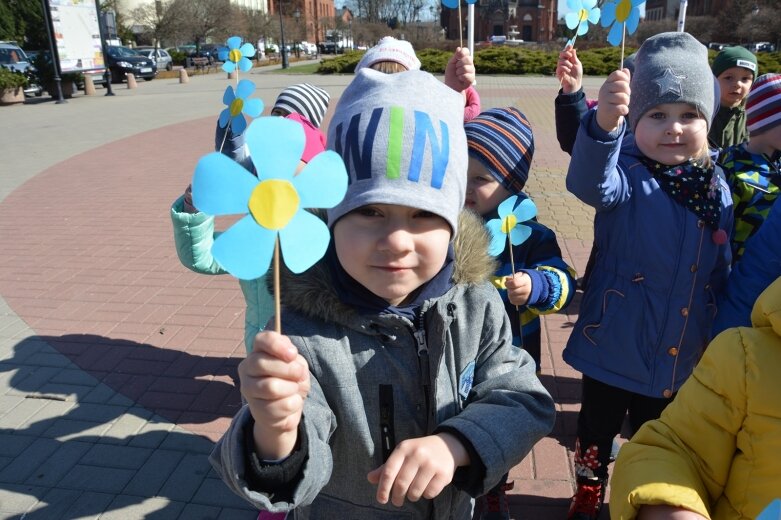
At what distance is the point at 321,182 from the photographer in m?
1.00

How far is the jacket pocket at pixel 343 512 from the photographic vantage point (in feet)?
4.87

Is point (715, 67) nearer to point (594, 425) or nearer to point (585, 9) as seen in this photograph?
point (585, 9)

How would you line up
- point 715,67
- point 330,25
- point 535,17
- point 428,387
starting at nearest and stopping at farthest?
1. point 428,387
2. point 715,67
3. point 330,25
4. point 535,17

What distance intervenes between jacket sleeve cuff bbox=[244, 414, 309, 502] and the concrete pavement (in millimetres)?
1521

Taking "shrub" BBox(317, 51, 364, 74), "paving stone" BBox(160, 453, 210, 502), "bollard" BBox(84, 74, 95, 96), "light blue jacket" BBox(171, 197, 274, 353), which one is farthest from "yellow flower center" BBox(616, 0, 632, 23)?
"shrub" BBox(317, 51, 364, 74)

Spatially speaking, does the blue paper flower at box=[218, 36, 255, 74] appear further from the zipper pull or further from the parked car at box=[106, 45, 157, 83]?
the parked car at box=[106, 45, 157, 83]

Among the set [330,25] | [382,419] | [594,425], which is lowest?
[594,425]

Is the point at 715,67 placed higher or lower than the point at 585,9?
lower

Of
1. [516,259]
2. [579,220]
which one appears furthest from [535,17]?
[516,259]

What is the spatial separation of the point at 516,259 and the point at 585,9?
103 centimetres

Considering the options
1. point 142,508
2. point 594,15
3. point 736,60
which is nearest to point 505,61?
point 736,60

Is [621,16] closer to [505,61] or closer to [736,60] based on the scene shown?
[736,60]

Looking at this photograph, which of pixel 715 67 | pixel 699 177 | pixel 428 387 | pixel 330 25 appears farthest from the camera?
pixel 330 25

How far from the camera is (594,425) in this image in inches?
93.2
